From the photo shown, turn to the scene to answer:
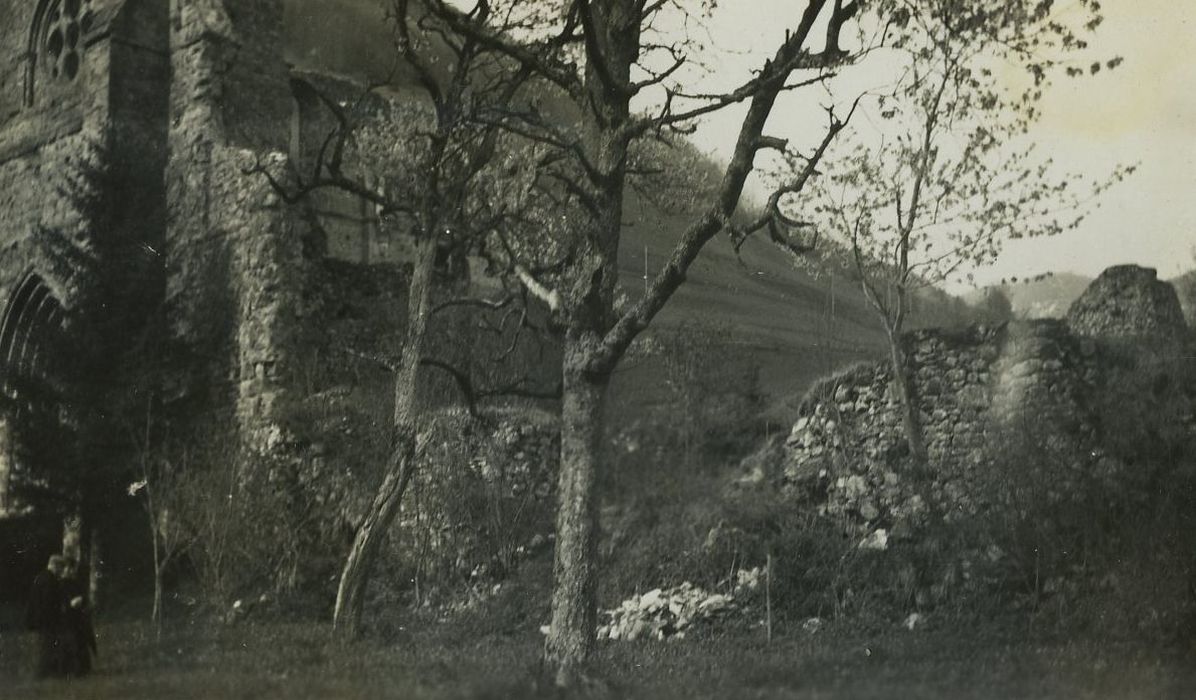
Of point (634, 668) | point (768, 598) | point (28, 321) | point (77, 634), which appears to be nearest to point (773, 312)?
point (768, 598)

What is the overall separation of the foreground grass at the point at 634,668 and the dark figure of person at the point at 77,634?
128 mm

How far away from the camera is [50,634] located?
7848 millimetres

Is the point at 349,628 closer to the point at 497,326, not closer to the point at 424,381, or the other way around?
the point at 424,381

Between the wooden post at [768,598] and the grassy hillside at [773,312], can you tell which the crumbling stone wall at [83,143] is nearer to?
the grassy hillside at [773,312]

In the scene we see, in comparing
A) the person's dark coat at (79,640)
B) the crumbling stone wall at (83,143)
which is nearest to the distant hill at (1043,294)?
the person's dark coat at (79,640)

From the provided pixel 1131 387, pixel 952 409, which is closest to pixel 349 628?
pixel 952 409

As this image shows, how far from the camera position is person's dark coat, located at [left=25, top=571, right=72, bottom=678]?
25.6ft

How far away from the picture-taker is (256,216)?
1324 centimetres

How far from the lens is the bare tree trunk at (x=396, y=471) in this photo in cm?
955

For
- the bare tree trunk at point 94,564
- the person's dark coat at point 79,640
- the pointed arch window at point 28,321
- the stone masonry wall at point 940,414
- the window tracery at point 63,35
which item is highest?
the window tracery at point 63,35

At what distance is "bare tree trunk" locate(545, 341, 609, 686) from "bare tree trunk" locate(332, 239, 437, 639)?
2.28 m

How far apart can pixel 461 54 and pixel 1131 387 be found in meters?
6.86

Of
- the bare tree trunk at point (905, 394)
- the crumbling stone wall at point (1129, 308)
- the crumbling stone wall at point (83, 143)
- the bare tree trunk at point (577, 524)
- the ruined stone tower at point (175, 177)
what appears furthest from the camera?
the crumbling stone wall at point (83, 143)

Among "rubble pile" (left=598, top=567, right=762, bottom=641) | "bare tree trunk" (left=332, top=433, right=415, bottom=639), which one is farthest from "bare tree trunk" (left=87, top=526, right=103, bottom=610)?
"rubble pile" (left=598, top=567, right=762, bottom=641)
